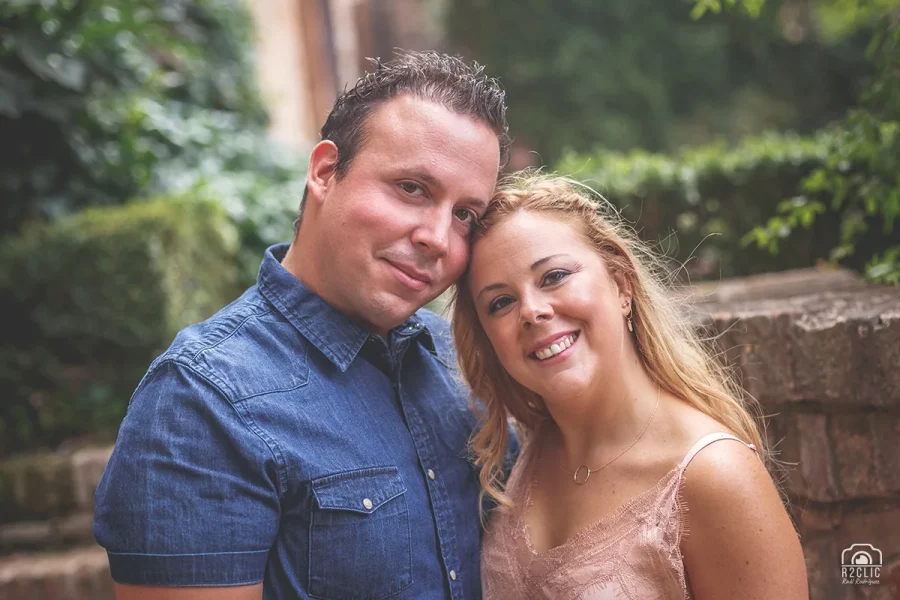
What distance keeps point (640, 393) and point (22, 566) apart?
2892mm

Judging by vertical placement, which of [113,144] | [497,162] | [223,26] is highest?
[223,26]

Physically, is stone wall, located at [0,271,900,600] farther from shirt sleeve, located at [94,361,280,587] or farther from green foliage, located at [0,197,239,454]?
green foliage, located at [0,197,239,454]

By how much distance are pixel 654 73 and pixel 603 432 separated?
10.0 meters

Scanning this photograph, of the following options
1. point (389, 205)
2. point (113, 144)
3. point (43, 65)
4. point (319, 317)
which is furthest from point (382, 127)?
point (113, 144)

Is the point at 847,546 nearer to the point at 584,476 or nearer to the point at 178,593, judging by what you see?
the point at 584,476

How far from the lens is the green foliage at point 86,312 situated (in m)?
3.94

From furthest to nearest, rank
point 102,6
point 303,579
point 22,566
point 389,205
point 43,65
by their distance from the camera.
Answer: point 102,6, point 43,65, point 22,566, point 389,205, point 303,579

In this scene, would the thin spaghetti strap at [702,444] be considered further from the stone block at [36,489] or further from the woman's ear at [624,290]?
the stone block at [36,489]

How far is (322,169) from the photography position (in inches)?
80.0

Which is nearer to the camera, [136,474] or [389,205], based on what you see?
[136,474]

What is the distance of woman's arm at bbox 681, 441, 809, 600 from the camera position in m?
1.68

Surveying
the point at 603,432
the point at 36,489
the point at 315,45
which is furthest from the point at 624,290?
the point at 315,45

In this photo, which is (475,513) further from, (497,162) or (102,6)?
(102,6)

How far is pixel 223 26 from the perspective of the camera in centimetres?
703
